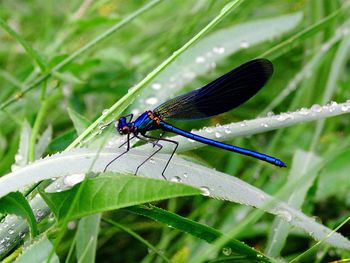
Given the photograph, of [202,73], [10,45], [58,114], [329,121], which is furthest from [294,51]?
[10,45]

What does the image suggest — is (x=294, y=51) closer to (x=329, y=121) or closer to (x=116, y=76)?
(x=329, y=121)

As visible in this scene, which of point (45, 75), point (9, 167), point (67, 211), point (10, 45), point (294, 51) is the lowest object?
point (67, 211)

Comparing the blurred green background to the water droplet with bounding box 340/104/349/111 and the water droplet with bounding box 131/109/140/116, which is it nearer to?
the water droplet with bounding box 131/109/140/116

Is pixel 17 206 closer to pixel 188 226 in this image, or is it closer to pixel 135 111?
pixel 188 226

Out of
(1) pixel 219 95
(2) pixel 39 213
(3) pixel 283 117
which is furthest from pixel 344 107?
(2) pixel 39 213

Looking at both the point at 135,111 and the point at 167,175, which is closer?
the point at 167,175

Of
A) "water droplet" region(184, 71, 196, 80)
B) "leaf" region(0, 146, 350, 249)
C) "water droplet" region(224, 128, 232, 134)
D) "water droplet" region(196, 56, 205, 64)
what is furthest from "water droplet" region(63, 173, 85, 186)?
"water droplet" region(196, 56, 205, 64)

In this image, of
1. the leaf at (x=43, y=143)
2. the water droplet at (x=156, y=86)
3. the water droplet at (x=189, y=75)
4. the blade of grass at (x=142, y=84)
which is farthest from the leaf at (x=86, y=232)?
the water droplet at (x=189, y=75)
